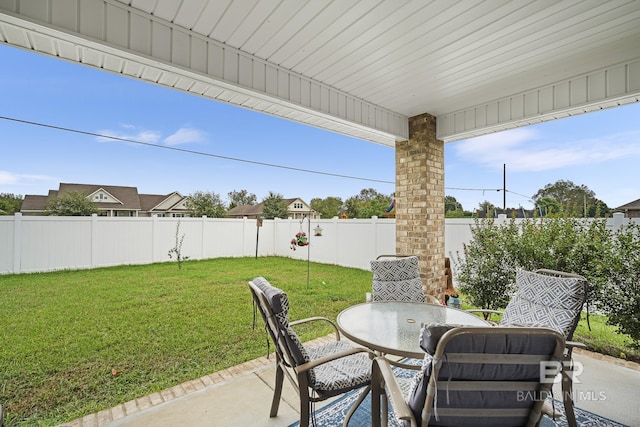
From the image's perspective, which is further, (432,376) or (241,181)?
(241,181)

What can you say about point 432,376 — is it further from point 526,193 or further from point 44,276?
point 526,193

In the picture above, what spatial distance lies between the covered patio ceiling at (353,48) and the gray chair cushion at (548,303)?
1.98 metres

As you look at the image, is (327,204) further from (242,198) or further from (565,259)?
(565,259)

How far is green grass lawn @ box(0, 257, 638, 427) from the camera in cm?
242

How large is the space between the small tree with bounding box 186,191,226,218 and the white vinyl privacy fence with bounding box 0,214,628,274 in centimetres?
804

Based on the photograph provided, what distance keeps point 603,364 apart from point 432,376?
119 inches

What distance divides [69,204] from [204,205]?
320 inches

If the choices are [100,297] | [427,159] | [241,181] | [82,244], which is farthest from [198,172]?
[427,159]

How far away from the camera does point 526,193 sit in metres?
10.3

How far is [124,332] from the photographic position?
3666 millimetres

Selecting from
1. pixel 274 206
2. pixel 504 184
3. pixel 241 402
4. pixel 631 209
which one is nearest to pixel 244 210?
pixel 274 206

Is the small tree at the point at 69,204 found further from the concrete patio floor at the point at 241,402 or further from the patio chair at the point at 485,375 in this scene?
the patio chair at the point at 485,375

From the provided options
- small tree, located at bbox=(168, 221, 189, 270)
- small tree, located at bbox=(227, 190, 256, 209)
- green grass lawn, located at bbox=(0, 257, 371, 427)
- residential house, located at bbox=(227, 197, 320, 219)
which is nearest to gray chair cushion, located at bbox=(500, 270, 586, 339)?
green grass lawn, located at bbox=(0, 257, 371, 427)

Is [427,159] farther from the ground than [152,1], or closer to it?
closer to it
